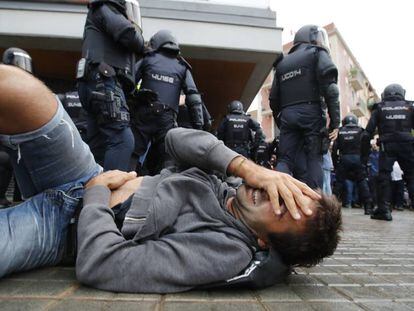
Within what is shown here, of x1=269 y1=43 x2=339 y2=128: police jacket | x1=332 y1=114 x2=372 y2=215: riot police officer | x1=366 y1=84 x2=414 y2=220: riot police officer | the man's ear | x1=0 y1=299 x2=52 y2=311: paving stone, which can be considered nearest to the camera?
x1=0 y1=299 x2=52 y2=311: paving stone

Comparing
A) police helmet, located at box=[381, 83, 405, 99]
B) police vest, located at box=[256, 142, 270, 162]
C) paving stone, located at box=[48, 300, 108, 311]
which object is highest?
police helmet, located at box=[381, 83, 405, 99]

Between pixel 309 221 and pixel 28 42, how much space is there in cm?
688

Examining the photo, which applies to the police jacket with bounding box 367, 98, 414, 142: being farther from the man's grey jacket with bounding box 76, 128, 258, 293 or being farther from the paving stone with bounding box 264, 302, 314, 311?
the paving stone with bounding box 264, 302, 314, 311

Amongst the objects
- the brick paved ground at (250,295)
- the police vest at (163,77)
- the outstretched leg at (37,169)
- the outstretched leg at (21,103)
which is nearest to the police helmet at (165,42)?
the police vest at (163,77)

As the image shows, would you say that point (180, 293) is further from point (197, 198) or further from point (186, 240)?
point (197, 198)

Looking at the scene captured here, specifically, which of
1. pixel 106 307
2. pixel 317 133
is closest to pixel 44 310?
pixel 106 307

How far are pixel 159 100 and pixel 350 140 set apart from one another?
5.70m

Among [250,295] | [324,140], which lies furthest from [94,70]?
Result: [324,140]

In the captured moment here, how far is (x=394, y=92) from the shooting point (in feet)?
19.1

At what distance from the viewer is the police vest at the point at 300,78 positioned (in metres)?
4.44

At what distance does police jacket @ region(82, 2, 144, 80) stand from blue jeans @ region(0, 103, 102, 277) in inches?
61.8

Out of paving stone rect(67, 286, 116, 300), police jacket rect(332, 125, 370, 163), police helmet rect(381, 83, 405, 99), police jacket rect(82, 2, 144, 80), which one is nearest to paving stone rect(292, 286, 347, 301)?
paving stone rect(67, 286, 116, 300)

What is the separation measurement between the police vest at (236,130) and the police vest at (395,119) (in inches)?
116

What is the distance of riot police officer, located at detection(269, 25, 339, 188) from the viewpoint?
4.29m
